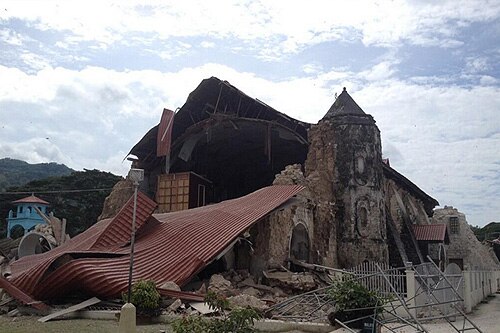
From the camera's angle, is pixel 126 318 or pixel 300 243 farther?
pixel 300 243

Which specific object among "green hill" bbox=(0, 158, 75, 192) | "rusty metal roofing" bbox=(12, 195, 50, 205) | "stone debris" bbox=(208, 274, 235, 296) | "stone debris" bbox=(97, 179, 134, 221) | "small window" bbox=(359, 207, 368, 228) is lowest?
A: "stone debris" bbox=(208, 274, 235, 296)

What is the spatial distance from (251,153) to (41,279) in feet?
66.1

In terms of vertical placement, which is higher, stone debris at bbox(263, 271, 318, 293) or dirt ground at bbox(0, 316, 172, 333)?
stone debris at bbox(263, 271, 318, 293)

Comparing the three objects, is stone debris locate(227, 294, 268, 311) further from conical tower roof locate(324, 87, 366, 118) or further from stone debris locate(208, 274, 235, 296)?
conical tower roof locate(324, 87, 366, 118)

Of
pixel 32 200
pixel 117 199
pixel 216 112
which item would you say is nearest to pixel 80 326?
pixel 117 199

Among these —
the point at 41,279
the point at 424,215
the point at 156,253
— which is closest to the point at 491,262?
the point at 424,215

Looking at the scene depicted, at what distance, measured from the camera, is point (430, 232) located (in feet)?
95.2

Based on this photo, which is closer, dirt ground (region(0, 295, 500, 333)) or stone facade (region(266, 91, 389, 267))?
dirt ground (region(0, 295, 500, 333))

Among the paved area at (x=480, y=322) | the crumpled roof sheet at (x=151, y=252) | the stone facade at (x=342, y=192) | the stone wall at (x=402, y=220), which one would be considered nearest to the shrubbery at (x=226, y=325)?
the paved area at (x=480, y=322)

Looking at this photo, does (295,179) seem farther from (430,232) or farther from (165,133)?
(430,232)

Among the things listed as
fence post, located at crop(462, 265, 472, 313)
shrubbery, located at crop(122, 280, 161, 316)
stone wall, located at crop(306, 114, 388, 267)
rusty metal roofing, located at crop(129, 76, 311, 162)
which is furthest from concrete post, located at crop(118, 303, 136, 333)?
rusty metal roofing, located at crop(129, 76, 311, 162)

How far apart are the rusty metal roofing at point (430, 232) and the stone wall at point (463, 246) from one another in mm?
→ 5105

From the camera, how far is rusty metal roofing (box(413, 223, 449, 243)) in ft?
93.9

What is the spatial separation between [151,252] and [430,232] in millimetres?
17874
